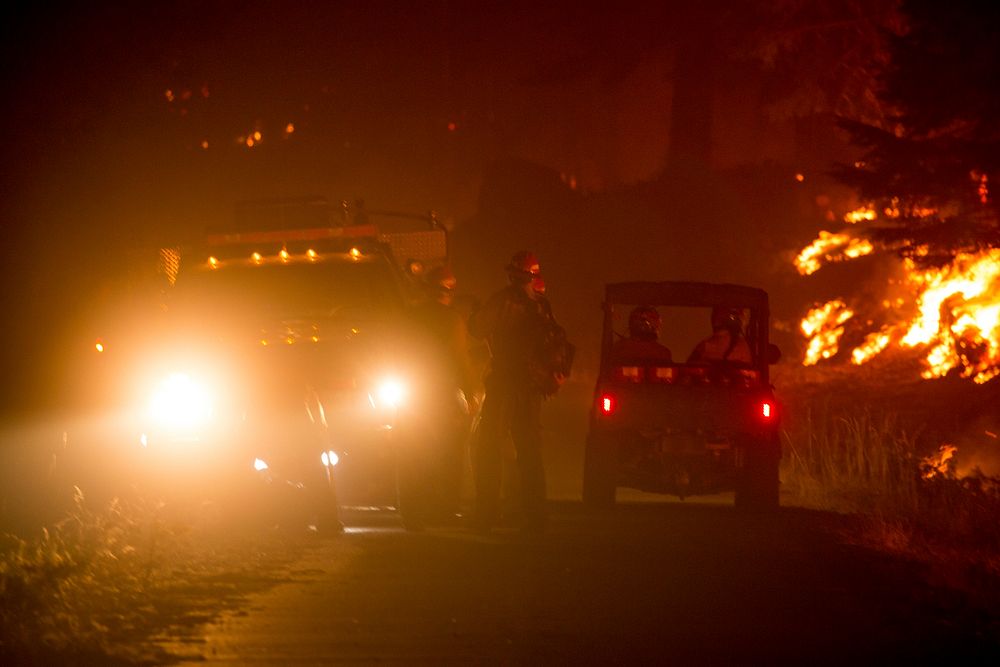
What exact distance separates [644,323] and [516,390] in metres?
2.72

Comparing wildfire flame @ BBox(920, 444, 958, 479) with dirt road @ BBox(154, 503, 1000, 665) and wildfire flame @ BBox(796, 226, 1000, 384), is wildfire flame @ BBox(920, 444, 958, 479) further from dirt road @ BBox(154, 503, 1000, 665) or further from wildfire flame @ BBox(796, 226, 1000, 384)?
dirt road @ BBox(154, 503, 1000, 665)

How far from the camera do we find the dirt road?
812 cm

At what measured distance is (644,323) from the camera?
48.9 feet

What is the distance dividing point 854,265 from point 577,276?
8.21 meters

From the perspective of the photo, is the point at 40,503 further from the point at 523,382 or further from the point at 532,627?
the point at 532,627

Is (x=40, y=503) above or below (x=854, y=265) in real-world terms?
below

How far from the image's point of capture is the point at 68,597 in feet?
28.6

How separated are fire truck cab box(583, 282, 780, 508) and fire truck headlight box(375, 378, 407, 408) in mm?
2410

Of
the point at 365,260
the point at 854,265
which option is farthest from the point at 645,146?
the point at 365,260

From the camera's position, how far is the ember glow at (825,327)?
1064 inches

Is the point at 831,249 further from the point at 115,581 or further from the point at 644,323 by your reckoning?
the point at 115,581

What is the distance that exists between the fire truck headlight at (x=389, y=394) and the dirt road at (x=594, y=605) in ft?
3.24

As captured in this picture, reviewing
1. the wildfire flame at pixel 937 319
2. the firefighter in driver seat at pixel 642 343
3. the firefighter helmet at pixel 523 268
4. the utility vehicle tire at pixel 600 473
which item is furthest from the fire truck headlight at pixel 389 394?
the wildfire flame at pixel 937 319

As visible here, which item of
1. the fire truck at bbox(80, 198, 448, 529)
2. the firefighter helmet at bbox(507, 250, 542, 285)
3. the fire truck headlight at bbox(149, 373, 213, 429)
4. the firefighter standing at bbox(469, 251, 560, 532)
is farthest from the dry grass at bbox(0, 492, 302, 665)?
the firefighter helmet at bbox(507, 250, 542, 285)
